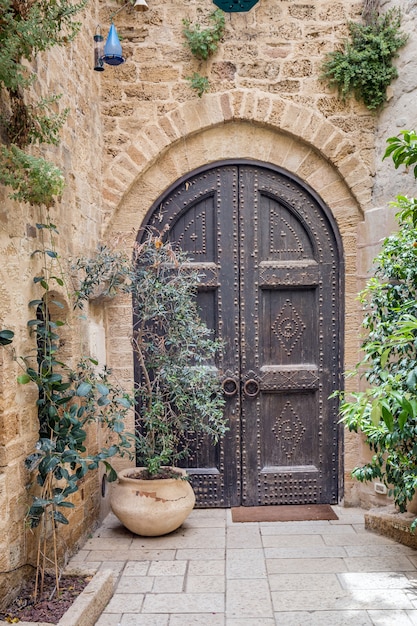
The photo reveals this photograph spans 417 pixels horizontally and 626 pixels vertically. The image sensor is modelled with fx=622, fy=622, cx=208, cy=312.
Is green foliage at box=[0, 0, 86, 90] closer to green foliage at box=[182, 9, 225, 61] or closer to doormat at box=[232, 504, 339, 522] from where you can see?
green foliage at box=[182, 9, 225, 61]

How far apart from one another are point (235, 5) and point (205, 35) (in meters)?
0.31

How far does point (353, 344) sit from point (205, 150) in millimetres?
1916

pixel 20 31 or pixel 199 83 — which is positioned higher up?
pixel 199 83

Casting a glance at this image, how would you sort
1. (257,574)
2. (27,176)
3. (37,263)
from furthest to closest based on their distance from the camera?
(257,574) < (37,263) < (27,176)

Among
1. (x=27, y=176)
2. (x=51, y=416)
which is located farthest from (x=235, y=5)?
(x=51, y=416)

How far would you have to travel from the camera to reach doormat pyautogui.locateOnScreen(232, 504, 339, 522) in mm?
4672

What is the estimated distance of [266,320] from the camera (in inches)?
195

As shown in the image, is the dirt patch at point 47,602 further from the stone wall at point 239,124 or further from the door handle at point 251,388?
the door handle at point 251,388

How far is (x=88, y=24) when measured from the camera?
4520 mm

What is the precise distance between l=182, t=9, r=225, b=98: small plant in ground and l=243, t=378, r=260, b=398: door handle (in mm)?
2243

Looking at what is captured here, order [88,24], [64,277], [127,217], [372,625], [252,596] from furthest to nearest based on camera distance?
[127,217] → [88,24] → [64,277] → [252,596] → [372,625]

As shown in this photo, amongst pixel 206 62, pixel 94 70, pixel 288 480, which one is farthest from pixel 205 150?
pixel 288 480

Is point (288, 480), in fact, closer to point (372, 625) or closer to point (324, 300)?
point (324, 300)

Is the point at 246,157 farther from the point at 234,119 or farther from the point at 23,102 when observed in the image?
the point at 23,102
